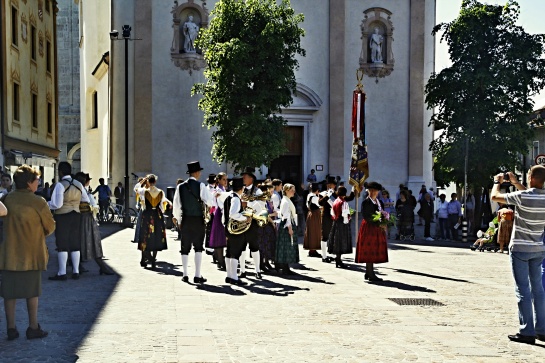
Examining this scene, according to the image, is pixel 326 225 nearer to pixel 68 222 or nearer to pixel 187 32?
pixel 68 222

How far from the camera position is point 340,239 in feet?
54.1

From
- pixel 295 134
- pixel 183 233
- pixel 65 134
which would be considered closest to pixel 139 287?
pixel 183 233

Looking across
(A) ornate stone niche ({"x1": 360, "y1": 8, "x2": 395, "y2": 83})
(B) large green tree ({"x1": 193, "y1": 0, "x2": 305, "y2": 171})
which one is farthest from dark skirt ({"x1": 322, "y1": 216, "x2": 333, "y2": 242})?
(A) ornate stone niche ({"x1": 360, "y1": 8, "x2": 395, "y2": 83})

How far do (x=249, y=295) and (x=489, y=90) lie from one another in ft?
57.1

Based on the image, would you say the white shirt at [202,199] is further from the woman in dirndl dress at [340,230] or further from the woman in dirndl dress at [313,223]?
the woman in dirndl dress at [313,223]

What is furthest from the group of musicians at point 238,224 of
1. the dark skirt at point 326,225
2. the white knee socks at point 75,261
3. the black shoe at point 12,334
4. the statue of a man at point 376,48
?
the statue of a man at point 376,48

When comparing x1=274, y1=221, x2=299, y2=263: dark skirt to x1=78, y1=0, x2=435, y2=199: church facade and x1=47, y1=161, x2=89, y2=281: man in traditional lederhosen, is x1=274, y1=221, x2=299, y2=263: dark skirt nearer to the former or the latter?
x1=47, y1=161, x2=89, y2=281: man in traditional lederhosen

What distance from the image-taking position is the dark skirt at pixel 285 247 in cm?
1445

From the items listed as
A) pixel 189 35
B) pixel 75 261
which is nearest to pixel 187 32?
pixel 189 35

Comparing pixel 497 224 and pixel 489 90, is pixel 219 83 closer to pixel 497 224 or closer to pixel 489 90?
pixel 489 90

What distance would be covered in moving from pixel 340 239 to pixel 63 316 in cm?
794

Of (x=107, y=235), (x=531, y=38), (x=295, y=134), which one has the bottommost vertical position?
(x=107, y=235)

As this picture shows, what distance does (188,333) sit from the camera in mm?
8609

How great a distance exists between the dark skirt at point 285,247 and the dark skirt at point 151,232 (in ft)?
8.17
